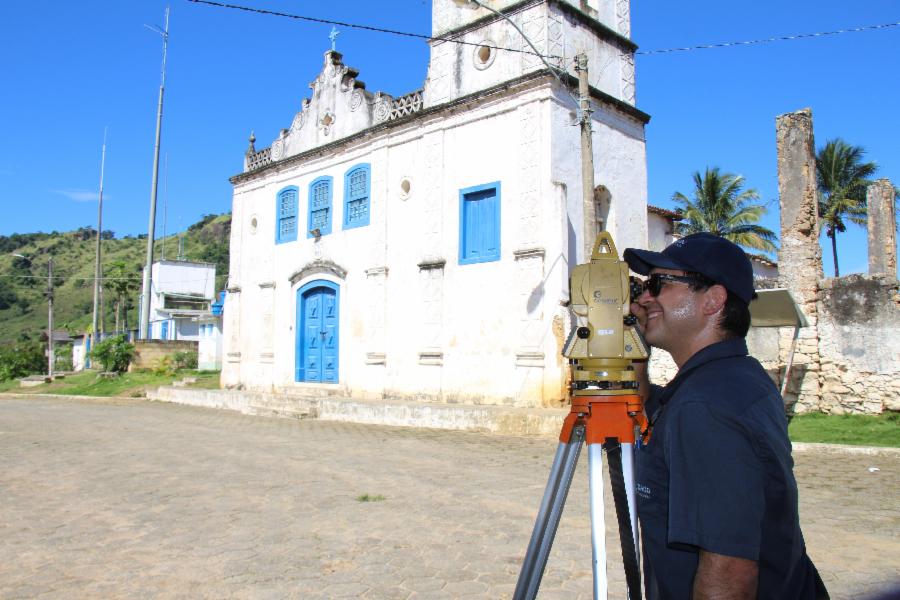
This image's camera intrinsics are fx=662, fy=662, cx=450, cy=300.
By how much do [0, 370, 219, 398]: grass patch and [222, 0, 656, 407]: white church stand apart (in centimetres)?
577

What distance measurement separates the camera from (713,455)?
1.40m

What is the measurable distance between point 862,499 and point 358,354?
11.5 meters

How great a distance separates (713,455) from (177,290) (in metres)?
45.1

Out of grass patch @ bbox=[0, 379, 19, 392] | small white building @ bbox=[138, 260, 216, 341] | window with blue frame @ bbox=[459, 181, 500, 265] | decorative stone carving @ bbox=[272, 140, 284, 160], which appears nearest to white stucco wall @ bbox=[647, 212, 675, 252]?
window with blue frame @ bbox=[459, 181, 500, 265]

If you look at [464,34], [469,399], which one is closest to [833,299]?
[469,399]

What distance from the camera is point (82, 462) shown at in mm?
8305

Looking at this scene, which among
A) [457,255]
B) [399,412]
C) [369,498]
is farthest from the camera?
[457,255]

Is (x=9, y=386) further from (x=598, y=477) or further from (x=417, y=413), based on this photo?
(x=598, y=477)

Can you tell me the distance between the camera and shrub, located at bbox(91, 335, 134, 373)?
26.2 metres

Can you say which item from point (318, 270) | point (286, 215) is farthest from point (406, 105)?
point (286, 215)

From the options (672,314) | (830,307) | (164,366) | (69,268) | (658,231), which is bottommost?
(164,366)

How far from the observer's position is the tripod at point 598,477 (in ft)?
5.88

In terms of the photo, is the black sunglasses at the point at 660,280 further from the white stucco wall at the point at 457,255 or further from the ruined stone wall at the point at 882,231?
the ruined stone wall at the point at 882,231

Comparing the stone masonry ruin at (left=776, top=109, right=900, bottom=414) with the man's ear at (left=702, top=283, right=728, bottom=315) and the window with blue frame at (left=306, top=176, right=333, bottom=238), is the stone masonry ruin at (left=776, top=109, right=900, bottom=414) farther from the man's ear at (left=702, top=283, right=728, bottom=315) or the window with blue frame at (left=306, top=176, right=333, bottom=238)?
the window with blue frame at (left=306, top=176, right=333, bottom=238)
